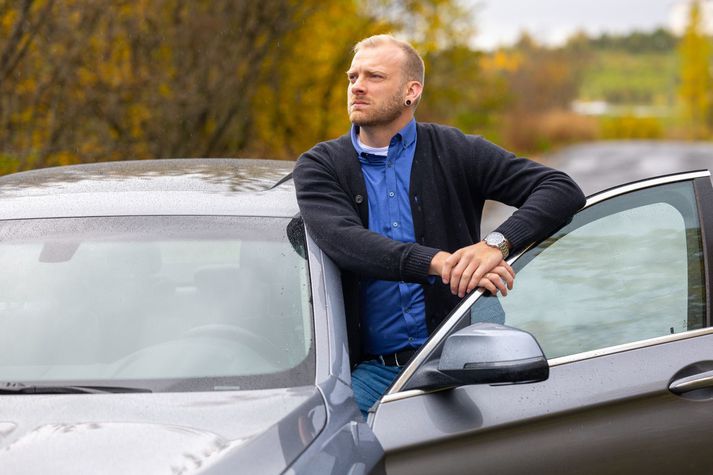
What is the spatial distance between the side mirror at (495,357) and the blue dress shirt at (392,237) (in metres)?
0.64

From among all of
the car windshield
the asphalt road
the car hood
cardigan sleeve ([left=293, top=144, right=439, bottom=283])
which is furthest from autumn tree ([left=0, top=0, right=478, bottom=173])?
the car hood

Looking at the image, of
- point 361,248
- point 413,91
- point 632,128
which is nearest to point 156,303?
point 361,248

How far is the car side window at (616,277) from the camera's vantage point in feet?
9.93

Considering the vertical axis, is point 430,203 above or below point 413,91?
below

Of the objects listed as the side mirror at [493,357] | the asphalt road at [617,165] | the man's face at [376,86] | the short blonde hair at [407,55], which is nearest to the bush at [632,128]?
the asphalt road at [617,165]

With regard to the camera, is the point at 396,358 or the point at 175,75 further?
the point at 175,75

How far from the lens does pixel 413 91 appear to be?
3709mm

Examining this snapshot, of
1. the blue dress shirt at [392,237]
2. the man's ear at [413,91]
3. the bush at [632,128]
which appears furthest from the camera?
the bush at [632,128]

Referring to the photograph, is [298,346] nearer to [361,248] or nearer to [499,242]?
Answer: [361,248]

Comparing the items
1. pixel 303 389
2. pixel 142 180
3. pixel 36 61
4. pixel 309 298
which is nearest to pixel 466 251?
pixel 309 298

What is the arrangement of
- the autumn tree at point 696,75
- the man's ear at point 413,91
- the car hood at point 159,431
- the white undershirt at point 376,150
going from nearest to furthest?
the car hood at point 159,431
the white undershirt at point 376,150
the man's ear at point 413,91
the autumn tree at point 696,75

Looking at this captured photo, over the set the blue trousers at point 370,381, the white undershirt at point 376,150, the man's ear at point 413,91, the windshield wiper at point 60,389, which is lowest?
the blue trousers at point 370,381

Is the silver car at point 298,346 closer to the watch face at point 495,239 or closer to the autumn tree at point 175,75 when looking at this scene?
the watch face at point 495,239

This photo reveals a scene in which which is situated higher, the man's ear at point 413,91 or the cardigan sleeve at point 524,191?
the man's ear at point 413,91
